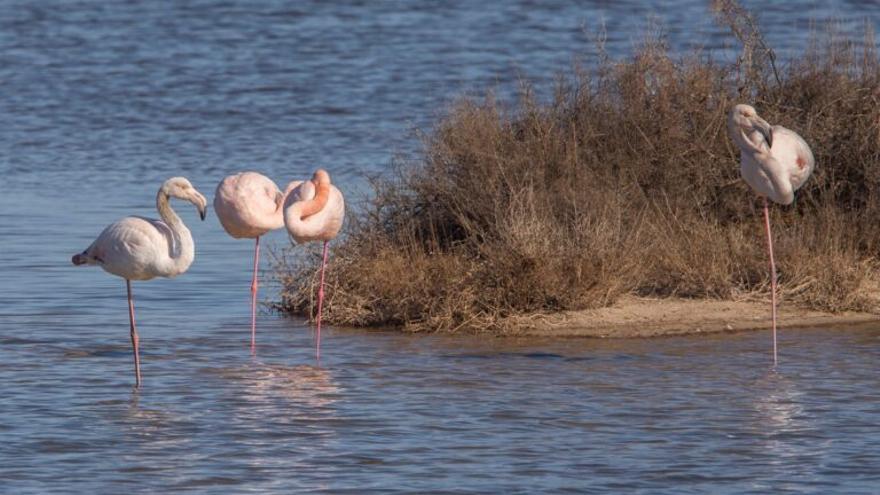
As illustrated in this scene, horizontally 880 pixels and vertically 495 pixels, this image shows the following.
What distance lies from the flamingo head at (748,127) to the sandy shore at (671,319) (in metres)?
1.27

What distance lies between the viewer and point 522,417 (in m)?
8.69

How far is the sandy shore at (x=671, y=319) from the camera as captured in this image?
10.9 m

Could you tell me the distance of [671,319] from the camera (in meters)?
11.1

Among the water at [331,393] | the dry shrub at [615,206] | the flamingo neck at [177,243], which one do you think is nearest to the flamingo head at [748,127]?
the dry shrub at [615,206]

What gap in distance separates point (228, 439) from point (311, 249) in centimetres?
378

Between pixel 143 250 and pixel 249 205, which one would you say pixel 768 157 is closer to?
pixel 249 205

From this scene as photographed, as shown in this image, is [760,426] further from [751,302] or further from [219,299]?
[219,299]

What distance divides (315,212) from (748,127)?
2.61 m

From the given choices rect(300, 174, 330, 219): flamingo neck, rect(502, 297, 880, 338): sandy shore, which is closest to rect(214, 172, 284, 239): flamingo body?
rect(300, 174, 330, 219): flamingo neck

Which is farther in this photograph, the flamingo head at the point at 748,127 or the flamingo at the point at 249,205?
the flamingo at the point at 249,205

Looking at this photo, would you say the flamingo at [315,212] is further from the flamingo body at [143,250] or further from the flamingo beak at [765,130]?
the flamingo beak at [765,130]

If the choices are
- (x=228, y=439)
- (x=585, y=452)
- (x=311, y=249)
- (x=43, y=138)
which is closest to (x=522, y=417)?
(x=585, y=452)

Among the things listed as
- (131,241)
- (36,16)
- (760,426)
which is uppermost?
(36,16)

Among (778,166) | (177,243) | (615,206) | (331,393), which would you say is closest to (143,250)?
(177,243)
